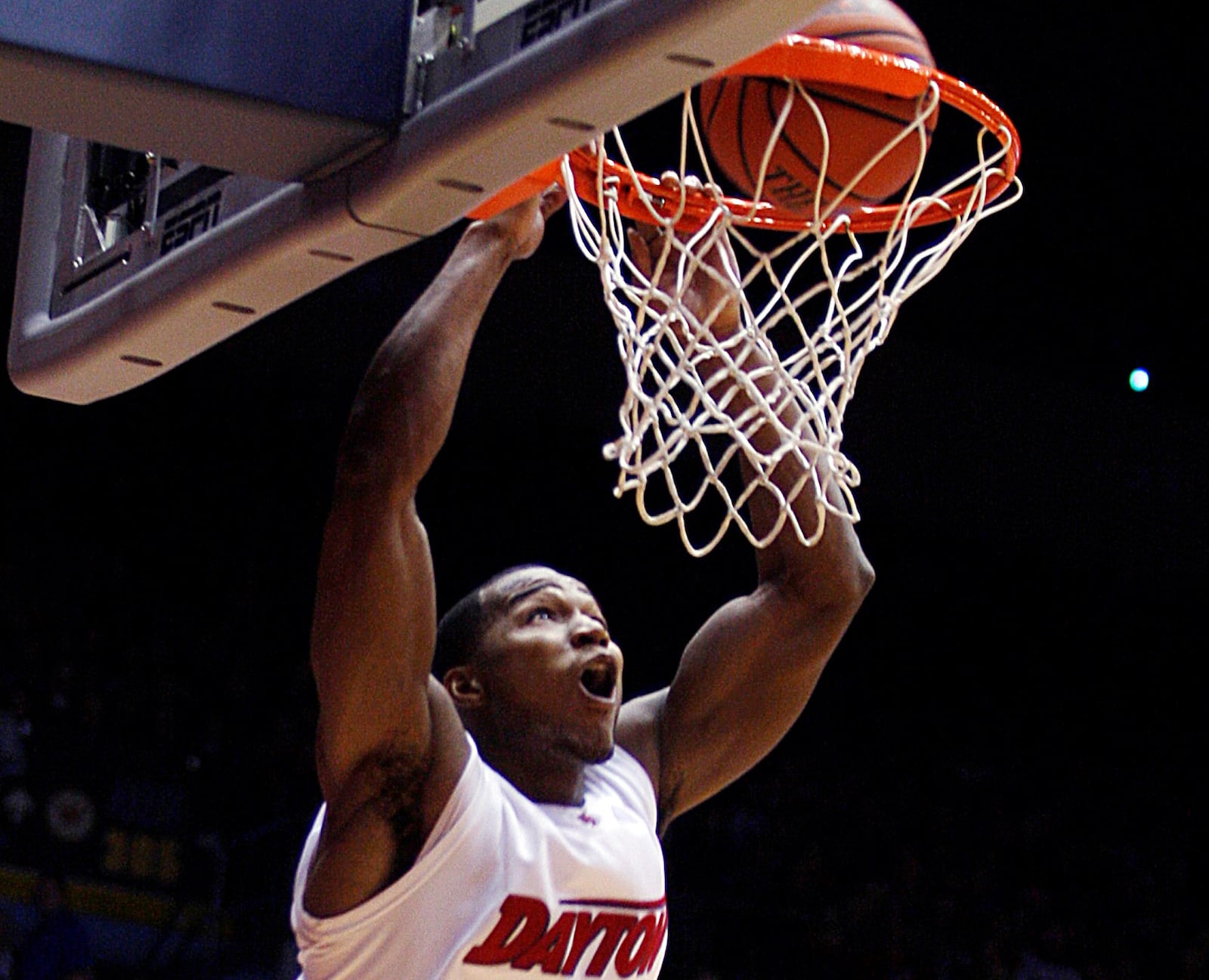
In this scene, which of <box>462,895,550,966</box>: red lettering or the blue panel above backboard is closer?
the blue panel above backboard

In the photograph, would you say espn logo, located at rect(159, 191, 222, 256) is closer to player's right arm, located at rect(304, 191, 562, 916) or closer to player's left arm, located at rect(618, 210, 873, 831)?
player's right arm, located at rect(304, 191, 562, 916)

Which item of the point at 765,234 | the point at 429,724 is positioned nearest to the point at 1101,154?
the point at 765,234

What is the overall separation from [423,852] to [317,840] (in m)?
0.16

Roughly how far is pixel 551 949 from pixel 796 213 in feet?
3.67

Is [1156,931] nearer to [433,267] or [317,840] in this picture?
[433,267]

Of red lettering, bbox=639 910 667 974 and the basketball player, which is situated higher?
the basketball player

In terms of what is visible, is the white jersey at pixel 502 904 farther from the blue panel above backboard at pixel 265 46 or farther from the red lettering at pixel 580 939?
the blue panel above backboard at pixel 265 46

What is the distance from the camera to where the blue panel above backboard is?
180cm

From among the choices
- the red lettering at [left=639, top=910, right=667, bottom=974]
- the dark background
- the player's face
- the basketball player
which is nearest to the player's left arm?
the basketball player

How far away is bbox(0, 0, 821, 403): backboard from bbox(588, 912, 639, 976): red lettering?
99 cm

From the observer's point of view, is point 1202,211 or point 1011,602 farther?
point 1011,602

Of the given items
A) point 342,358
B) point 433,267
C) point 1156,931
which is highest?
point 433,267

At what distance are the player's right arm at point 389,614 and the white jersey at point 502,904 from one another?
0.11 ft

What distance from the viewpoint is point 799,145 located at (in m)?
2.42
